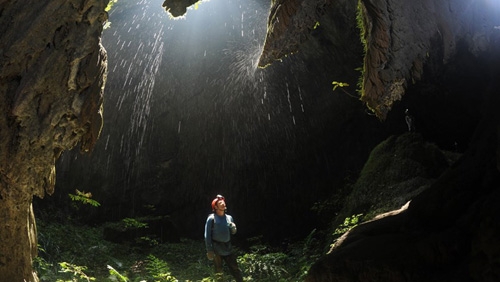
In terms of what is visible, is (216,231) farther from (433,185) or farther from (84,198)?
(433,185)

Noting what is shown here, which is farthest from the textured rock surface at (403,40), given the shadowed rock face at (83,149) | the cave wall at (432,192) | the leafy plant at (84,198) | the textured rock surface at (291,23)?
the leafy plant at (84,198)

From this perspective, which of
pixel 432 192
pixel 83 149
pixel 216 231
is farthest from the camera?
pixel 216 231

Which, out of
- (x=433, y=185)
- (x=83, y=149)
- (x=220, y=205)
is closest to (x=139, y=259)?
(x=220, y=205)

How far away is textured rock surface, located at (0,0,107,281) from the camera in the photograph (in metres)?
5.12

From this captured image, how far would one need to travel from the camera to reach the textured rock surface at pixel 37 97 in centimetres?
512

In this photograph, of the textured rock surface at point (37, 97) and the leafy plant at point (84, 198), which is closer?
the textured rock surface at point (37, 97)

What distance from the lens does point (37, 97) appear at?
5.27 m

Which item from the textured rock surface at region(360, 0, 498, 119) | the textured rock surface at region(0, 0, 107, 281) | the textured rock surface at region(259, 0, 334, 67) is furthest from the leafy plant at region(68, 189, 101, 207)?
the textured rock surface at region(360, 0, 498, 119)

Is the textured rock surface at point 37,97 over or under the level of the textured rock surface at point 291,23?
under

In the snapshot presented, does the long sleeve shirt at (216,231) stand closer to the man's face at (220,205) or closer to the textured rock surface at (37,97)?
the man's face at (220,205)

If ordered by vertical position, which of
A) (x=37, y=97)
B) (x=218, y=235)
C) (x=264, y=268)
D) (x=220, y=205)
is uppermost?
(x=37, y=97)

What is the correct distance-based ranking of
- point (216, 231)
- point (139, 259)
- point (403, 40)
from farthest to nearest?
1. point (139, 259)
2. point (216, 231)
3. point (403, 40)

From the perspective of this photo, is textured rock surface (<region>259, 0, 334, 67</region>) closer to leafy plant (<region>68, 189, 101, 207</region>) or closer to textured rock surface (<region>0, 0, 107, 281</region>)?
textured rock surface (<region>0, 0, 107, 281</region>)

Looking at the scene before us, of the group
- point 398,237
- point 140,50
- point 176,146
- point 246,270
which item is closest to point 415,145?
point 246,270
